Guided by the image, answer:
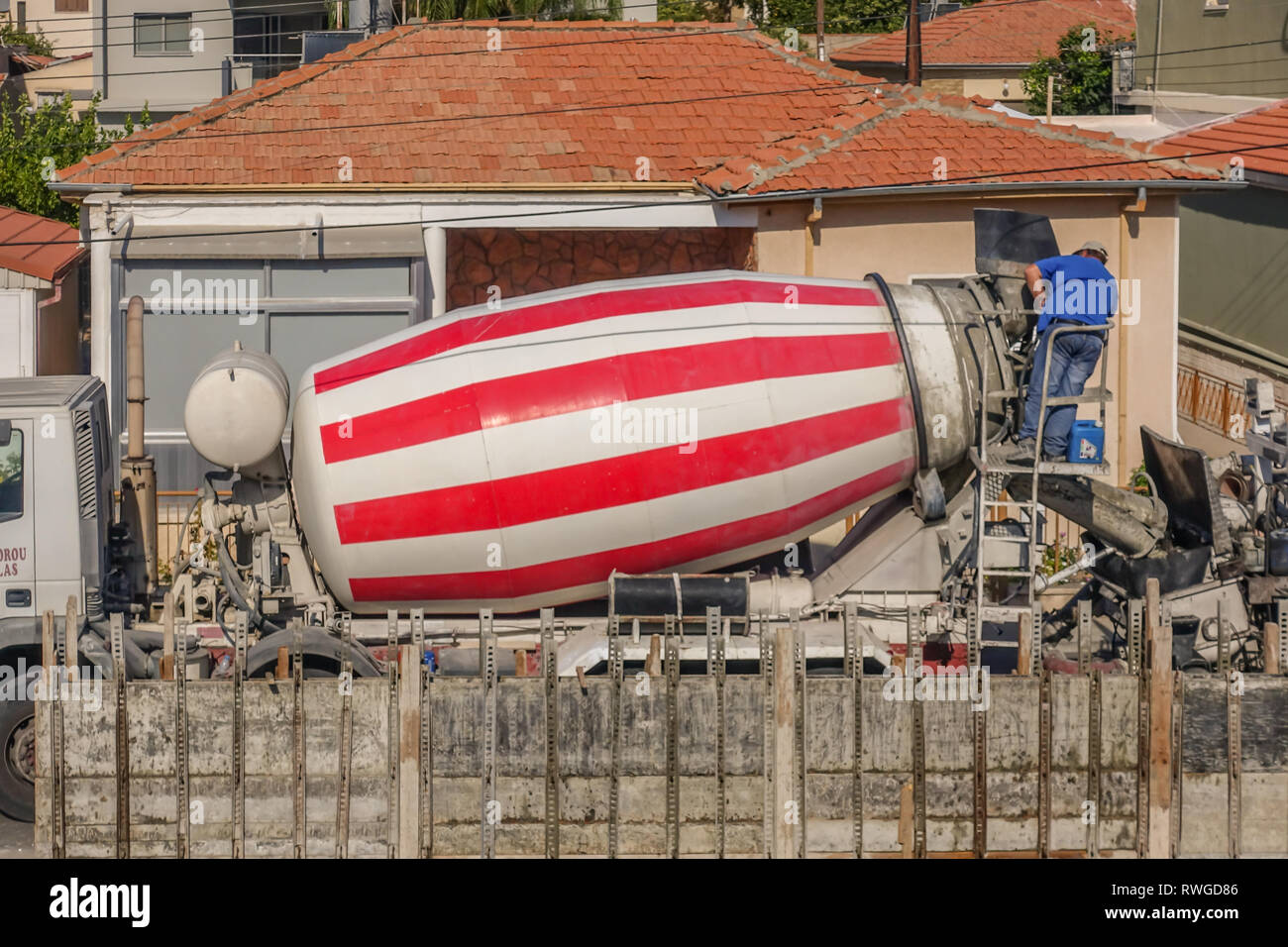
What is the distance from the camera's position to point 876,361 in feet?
38.6

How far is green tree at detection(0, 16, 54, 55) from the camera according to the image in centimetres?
5094

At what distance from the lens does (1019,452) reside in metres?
12.0

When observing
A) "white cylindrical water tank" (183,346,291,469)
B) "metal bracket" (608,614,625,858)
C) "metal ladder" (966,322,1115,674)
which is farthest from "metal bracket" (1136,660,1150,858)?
"white cylindrical water tank" (183,346,291,469)

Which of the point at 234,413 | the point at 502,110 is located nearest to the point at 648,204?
the point at 502,110

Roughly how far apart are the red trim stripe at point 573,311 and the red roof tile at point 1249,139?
1276cm

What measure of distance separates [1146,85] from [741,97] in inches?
673

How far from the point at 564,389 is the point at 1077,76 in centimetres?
3362

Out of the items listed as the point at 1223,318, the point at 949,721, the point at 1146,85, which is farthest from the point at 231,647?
the point at 1146,85

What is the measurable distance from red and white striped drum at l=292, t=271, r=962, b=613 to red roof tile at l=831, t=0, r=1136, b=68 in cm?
3518

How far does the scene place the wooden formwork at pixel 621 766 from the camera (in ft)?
30.9
